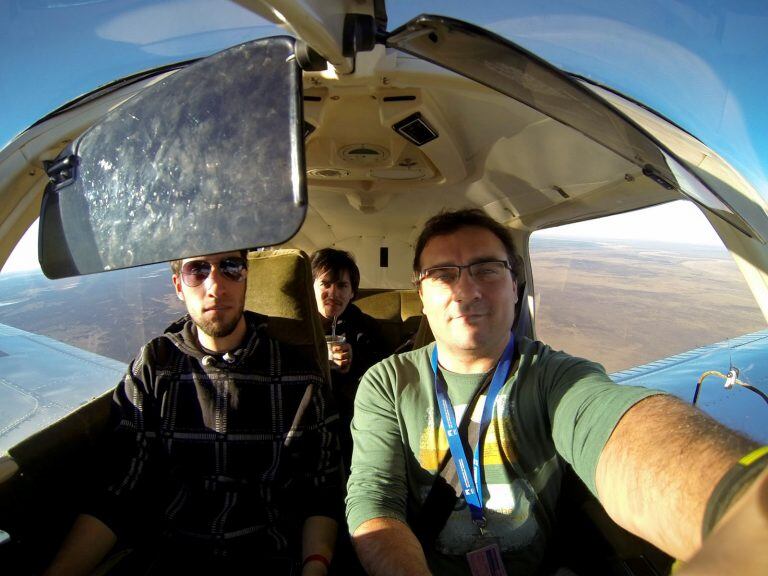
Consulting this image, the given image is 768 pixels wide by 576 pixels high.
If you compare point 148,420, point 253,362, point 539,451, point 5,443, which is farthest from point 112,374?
point 539,451

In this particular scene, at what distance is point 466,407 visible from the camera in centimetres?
138

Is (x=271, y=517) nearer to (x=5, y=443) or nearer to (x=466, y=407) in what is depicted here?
(x=466, y=407)

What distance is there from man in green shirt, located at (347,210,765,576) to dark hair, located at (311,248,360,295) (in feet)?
4.97

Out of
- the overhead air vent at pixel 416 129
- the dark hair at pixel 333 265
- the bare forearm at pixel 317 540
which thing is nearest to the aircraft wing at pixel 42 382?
the bare forearm at pixel 317 540

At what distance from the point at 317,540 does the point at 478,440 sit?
0.67 metres

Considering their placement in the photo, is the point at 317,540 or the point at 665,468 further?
the point at 317,540

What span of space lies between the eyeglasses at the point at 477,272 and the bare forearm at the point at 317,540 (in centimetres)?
97

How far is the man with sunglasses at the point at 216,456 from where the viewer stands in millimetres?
1418

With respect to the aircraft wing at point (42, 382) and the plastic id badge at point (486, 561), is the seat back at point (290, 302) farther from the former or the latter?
the plastic id badge at point (486, 561)

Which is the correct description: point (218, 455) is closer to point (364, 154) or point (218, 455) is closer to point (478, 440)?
point (478, 440)

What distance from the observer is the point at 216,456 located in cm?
153

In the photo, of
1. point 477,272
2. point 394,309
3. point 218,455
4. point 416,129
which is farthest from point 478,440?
point 394,309

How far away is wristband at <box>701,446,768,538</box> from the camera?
478mm

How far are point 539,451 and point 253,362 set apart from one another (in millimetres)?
1145
